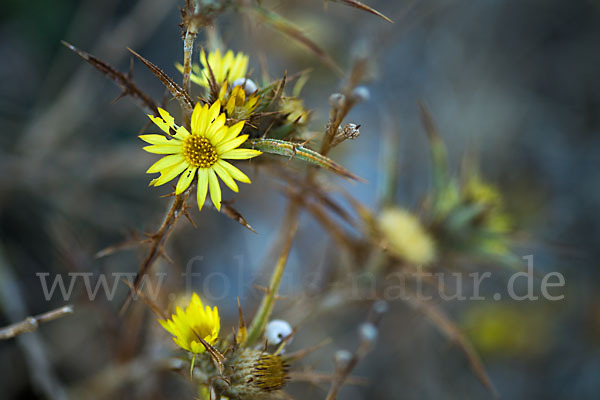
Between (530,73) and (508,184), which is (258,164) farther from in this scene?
(530,73)

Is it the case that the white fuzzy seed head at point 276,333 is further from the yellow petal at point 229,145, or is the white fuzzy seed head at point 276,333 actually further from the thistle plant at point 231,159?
the yellow petal at point 229,145

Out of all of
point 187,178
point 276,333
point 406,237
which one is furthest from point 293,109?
point 406,237

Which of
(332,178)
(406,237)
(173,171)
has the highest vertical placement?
(332,178)

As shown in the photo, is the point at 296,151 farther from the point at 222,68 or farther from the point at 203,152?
the point at 222,68

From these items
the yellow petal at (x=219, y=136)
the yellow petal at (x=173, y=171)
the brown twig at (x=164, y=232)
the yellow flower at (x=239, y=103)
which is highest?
the yellow flower at (x=239, y=103)

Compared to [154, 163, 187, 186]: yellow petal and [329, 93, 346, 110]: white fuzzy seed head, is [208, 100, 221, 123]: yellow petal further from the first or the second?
[329, 93, 346, 110]: white fuzzy seed head

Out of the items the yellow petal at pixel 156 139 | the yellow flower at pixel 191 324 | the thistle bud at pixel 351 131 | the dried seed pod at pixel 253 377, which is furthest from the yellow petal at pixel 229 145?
the dried seed pod at pixel 253 377

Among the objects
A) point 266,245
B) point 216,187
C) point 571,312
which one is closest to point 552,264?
point 571,312
